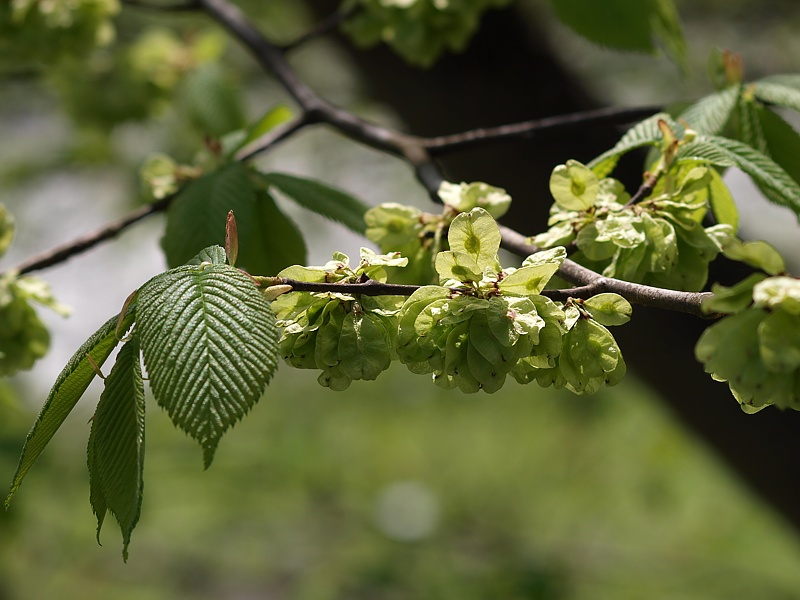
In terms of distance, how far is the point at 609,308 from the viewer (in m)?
0.81

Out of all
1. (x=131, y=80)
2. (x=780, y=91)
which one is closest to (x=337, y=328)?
(x=780, y=91)

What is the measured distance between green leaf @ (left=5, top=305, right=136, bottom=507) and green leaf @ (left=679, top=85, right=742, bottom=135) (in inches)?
32.8

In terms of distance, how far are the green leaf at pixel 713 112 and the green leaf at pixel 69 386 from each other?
0.83 metres

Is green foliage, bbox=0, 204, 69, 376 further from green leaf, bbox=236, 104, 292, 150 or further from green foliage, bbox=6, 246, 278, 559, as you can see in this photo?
green foliage, bbox=6, 246, 278, 559

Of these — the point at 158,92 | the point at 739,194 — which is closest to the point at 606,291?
the point at 158,92

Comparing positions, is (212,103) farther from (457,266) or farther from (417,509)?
(417,509)

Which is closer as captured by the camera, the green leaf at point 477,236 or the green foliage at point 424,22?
the green leaf at point 477,236

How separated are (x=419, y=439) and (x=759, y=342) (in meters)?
5.91

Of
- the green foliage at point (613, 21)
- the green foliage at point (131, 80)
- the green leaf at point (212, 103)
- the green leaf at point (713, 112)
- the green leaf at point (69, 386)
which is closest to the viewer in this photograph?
the green leaf at point (69, 386)

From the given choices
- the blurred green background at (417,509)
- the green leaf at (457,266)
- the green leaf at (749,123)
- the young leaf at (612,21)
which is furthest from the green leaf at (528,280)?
the blurred green background at (417,509)

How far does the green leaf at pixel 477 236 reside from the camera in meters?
0.82

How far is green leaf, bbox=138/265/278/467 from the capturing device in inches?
27.8

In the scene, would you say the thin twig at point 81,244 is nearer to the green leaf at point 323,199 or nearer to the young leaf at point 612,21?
the green leaf at point 323,199

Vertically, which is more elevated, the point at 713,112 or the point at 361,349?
the point at 361,349
